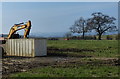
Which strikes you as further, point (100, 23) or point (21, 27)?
point (100, 23)

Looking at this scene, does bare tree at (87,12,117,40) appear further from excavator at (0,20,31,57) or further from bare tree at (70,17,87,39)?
excavator at (0,20,31,57)

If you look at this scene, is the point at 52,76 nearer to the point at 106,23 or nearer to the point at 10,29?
the point at 10,29

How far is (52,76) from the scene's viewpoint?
32.6 feet

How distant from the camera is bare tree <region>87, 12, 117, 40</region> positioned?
81938 millimetres

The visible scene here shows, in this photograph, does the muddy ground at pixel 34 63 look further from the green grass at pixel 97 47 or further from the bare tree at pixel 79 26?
the bare tree at pixel 79 26

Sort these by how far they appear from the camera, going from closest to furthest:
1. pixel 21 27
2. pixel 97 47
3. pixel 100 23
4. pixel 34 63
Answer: pixel 34 63
pixel 21 27
pixel 97 47
pixel 100 23

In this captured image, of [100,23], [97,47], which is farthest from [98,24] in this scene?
[97,47]

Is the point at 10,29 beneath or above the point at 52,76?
above

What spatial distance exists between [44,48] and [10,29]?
6.49 meters

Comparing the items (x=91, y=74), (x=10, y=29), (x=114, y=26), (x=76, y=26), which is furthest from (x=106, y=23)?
(x=91, y=74)

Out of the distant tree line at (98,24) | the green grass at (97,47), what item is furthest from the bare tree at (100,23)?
the green grass at (97,47)

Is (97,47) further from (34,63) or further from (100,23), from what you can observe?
(100,23)

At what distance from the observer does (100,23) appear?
270 ft

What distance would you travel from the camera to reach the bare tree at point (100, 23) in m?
81.9
